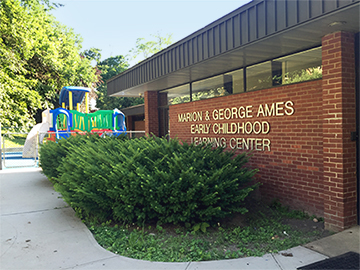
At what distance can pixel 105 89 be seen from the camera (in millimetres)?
34531

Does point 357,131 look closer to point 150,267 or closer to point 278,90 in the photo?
point 278,90

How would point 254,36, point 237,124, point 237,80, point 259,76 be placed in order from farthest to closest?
point 237,80
point 237,124
point 259,76
point 254,36

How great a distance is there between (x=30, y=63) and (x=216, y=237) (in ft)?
84.9

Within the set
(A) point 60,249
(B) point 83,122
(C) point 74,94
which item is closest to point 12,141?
(C) point 74,94

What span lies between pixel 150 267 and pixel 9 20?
24.4 meters

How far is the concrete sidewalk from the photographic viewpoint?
11.6 ft

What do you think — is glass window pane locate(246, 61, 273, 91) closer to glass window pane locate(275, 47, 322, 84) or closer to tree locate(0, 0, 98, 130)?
glass window pane locate(275, 47, 322, 84)

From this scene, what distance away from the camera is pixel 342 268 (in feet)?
11.0

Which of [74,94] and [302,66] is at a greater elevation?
[74,94]

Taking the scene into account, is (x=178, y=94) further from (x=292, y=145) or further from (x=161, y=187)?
(x=161, y=187)

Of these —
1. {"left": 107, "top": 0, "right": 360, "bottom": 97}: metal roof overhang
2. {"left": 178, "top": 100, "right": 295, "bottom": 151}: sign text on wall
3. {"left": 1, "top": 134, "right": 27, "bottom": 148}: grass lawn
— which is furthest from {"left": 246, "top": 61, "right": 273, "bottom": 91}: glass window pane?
{"left": 1, "top": 134, "right": 27, "bottom": 148}: grass lawn

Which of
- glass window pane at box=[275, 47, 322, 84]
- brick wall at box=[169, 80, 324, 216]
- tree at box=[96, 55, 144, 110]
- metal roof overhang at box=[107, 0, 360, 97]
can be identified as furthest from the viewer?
tree at box=[96, 55, 144, 110]

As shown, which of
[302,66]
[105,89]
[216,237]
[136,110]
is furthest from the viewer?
[105,89]

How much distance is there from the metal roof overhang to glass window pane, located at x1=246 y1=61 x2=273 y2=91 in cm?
15
